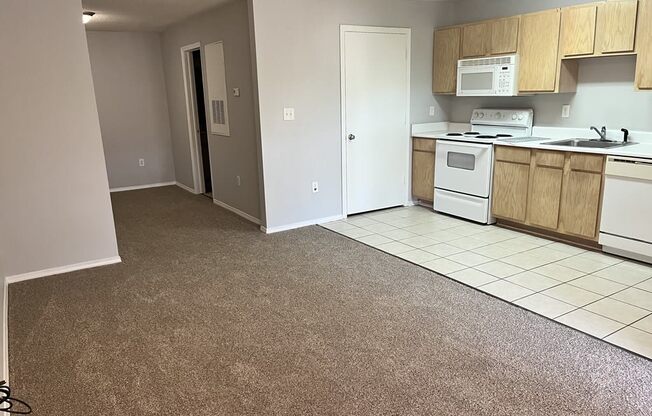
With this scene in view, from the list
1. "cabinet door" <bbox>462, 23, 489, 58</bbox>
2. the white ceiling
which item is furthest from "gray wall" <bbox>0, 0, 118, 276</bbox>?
"cabinet door" <bbox>462, 23, 489, 58</bbox>

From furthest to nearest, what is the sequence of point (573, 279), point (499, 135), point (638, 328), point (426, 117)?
1. point (426, 117)
2. point (499, 135)
3. point (573, 279)
4. point (638, 328)

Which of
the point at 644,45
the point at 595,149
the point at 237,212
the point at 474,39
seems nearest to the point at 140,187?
the point at 237,212

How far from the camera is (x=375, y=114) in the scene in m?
5.18

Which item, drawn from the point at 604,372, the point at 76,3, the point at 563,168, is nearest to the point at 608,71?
the point at 563,168

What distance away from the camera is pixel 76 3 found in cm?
347

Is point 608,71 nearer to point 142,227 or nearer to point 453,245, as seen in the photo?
point 453,245

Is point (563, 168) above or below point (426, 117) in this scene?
below

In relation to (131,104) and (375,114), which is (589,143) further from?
(131,104)

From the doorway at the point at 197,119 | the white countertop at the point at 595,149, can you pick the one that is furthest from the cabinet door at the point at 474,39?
the doorway at the point at 197,119

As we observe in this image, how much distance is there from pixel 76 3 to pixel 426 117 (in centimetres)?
377

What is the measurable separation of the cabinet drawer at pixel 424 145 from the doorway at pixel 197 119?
2704 mm

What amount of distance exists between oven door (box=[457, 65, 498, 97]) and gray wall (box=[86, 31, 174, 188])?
453cm

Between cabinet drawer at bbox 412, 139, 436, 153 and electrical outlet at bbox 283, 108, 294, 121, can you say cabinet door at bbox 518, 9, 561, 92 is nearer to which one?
cabinet drawer at bbox 412, 139, 436, 153

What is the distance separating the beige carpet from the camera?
2.12m
